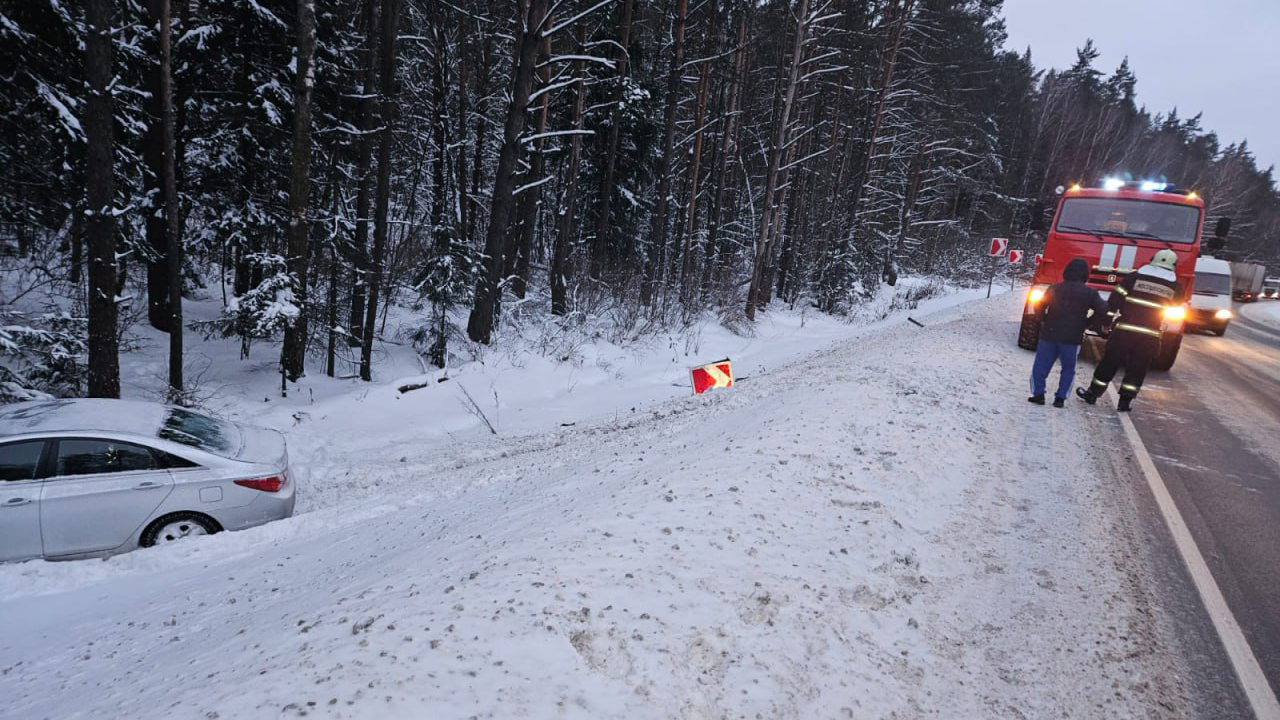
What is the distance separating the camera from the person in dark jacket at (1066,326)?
7.70 metres

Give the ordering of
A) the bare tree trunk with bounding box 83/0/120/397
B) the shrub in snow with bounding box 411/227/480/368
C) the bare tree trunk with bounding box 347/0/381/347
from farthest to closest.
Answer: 1. the bare tree trunk with bounding box 347/0/381/347
2. the shrub in snow with bounding box 411/227/480/368
3. the bare tree trunk with bounding box 83/0/120/397

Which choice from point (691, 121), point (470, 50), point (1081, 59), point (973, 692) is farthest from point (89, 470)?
point (1081, 59)

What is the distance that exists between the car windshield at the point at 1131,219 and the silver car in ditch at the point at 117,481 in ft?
41.2

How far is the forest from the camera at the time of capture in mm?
9352

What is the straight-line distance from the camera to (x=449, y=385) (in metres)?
11.8

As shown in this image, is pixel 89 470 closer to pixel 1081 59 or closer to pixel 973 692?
pixel 973 692

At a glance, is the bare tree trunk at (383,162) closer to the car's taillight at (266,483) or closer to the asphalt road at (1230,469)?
the car's taillight at (266,483)

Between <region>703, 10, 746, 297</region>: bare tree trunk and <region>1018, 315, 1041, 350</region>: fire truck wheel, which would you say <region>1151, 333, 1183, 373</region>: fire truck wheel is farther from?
<region>703, 10, 746, 297</region>: bare tree trunk

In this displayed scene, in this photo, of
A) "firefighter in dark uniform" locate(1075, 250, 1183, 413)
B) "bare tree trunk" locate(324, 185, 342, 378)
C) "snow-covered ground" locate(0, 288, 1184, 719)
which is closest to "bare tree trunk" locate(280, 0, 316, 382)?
"bare tree trunk" locate(324, 185, 342, 378)

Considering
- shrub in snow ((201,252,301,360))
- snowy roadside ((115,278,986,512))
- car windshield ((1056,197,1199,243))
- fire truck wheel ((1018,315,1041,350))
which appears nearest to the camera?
snowy roadside ((115,278,986,512))

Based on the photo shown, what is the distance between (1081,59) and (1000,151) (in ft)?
65.7

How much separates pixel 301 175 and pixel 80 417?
6.75 meters

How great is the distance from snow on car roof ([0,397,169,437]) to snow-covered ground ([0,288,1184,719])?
1.45 m

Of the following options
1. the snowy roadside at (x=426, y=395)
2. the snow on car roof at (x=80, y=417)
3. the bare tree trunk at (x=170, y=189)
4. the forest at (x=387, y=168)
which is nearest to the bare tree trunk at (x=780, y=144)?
the forest at (x=387, y=168)
